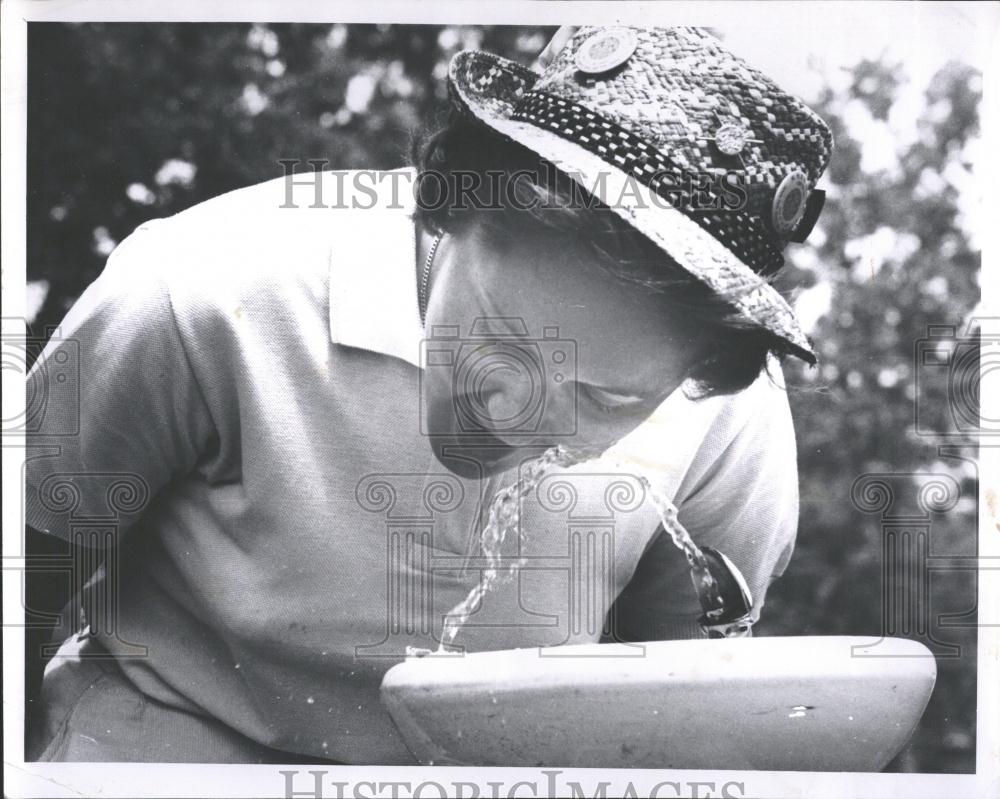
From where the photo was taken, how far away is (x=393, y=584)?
7.27ft

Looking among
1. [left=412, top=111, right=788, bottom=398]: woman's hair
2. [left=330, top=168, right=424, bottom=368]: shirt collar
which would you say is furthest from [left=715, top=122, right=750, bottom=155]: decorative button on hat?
[left=330, top=168, right=424, bottom=368]: shirt collar

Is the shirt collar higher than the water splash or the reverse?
higher

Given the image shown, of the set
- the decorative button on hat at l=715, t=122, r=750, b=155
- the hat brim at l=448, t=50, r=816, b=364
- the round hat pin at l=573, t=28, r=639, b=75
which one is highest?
the round hat pin at l=573, t=28, r=639, b=75

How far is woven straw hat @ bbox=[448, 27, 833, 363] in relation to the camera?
6.93 ft

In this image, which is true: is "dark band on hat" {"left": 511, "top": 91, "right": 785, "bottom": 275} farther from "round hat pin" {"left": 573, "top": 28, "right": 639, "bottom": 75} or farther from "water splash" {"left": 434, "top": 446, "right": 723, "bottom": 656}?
"water splash" {"left": 434, "top": 446, "right": 723, "bottom": 656}

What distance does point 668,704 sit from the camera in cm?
212

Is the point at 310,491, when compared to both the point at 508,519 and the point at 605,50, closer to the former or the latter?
the point at 508,519

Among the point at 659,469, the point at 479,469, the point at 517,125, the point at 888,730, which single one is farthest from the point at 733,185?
the point at 888,730

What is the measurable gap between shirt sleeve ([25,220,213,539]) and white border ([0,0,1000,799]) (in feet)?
0.26

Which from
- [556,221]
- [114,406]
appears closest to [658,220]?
[556,221]

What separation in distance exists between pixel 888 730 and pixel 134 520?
1.54 metres

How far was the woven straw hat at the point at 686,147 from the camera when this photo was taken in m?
2.11

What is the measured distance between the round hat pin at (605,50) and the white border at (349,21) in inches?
2.0

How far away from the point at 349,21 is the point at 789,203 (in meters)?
0.95
